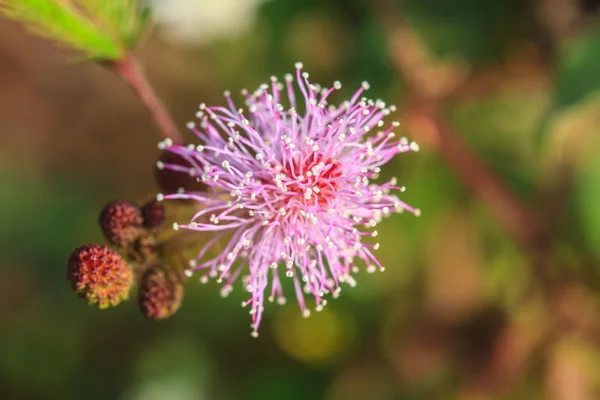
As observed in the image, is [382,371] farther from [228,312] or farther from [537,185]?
[537,185]

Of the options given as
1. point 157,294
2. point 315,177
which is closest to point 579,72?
point 315,177

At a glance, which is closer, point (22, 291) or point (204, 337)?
point (204, 337)

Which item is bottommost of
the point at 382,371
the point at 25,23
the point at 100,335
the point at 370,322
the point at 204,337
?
the point at 382,371

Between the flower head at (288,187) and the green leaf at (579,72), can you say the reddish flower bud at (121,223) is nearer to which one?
the flower head at (288,187)

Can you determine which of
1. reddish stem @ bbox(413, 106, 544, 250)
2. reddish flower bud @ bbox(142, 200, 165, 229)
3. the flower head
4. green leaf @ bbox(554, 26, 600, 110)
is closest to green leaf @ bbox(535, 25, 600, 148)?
green leaf @ bbox(554, 26, 600, 110)

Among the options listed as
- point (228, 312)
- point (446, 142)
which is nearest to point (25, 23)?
→ point (446, 142)

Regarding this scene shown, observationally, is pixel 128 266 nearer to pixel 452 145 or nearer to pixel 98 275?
pixel 98 275

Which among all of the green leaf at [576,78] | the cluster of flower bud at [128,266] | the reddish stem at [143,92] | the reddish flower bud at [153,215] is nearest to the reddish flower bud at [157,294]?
the cluster of flower bud at [128,266]
